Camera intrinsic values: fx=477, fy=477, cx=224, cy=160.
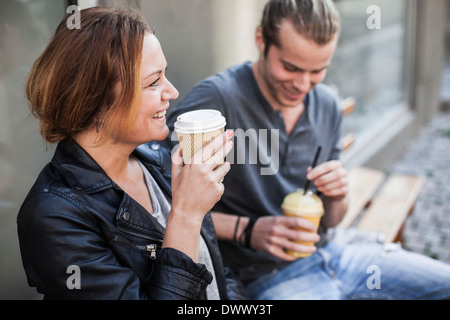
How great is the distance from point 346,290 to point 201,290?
991mm

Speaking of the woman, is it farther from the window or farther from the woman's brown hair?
the window

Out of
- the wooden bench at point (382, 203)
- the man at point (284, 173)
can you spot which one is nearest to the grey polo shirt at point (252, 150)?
the man at point (284, 173)

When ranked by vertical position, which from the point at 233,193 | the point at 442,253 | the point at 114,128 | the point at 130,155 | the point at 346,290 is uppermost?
the point at 114,128

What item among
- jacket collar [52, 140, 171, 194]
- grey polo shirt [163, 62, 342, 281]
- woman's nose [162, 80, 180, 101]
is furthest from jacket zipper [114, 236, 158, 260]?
grey polo shirt [163, 62, 342, 281]

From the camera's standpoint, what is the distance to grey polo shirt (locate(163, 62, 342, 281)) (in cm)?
213

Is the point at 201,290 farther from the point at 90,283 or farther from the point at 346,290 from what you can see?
the point at 346,290

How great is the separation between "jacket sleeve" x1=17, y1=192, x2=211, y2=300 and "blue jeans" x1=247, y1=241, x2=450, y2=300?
84 centimetres

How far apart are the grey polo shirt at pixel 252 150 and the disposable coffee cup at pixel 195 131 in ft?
2.28

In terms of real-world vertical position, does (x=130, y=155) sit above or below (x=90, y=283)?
above

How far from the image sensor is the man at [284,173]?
6.68 ft

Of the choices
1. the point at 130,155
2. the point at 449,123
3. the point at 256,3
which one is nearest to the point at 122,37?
the point at 130,155

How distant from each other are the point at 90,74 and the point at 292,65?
1.03 m

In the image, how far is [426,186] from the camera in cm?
500

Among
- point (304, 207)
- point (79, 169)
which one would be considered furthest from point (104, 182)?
point (304, 207)
